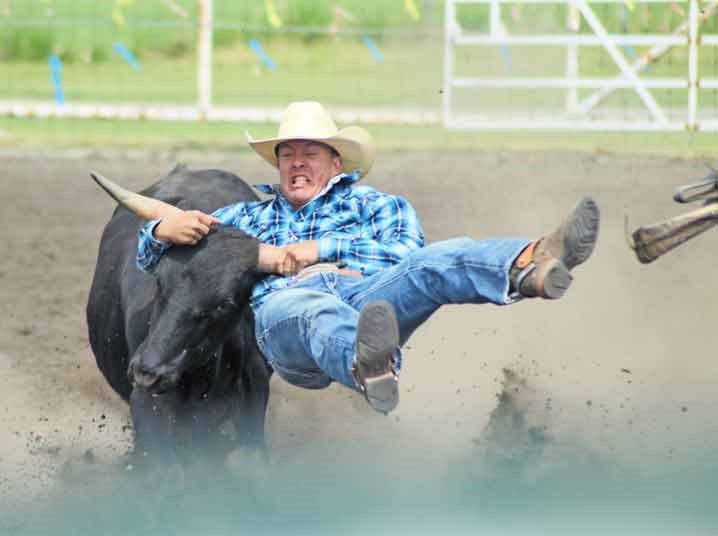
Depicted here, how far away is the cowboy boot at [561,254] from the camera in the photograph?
4555mm

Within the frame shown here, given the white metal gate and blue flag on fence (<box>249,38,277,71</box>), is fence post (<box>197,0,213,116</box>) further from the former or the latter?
the white metal gate

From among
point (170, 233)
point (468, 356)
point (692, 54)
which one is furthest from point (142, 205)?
point (692, 54)

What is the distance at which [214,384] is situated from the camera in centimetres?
597

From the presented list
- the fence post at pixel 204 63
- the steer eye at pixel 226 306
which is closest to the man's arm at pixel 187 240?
the steer eye at pixel 226 306

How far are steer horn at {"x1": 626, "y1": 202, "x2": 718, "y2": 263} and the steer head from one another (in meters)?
1.39

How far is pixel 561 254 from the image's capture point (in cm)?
461

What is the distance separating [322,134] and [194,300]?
874 mm

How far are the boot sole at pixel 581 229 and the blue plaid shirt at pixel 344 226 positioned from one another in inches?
45.7

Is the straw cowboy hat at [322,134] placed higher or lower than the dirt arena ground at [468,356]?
higher

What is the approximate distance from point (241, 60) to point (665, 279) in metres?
12.5

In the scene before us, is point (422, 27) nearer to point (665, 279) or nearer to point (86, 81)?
point (86, 81)

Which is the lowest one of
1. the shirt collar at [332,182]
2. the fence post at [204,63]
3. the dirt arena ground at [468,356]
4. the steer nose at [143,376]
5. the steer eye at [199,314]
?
the dirt arena ground at [468,356]

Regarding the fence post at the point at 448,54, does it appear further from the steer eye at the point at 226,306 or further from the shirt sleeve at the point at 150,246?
the steer eye at the point at 226,306

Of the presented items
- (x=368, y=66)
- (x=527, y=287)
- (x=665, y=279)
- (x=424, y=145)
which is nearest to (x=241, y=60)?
(x=368, y=66)
